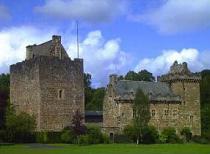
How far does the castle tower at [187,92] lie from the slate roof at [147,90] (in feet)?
3.50

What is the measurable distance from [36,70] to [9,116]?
7.33m

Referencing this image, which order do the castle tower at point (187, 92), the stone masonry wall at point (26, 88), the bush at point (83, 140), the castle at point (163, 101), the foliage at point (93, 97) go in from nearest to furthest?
the bush at point (83, 140) < the stone masonry wall at point (26, 88) < the castle at point (163, 101) < the castle tower at point (187, 92) < the foliage at point (93, 97)

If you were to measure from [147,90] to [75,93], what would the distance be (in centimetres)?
1162

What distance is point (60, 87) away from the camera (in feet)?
227

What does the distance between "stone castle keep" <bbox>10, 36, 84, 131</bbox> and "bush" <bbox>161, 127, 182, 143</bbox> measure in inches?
448

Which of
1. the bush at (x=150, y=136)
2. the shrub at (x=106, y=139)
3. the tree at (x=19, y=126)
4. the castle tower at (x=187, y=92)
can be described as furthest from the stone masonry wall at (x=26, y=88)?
the castle tower at (x=187, y=92)

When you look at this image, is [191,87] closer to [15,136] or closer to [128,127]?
[128,127]

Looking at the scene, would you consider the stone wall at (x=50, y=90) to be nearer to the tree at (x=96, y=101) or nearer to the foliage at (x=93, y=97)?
the foliage at (x=93, y=97)

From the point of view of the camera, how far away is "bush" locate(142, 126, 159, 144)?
225 ft

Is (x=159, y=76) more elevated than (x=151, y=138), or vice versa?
(x=159, y=76)

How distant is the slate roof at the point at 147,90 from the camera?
241 ft

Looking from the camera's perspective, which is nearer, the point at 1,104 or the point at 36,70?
the point at 1,104

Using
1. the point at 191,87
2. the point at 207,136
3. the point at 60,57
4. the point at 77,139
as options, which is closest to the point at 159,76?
the point at 191,87

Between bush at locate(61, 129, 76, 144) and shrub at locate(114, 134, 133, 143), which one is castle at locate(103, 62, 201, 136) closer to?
shrub at locate(114, 134, 133, 143)
